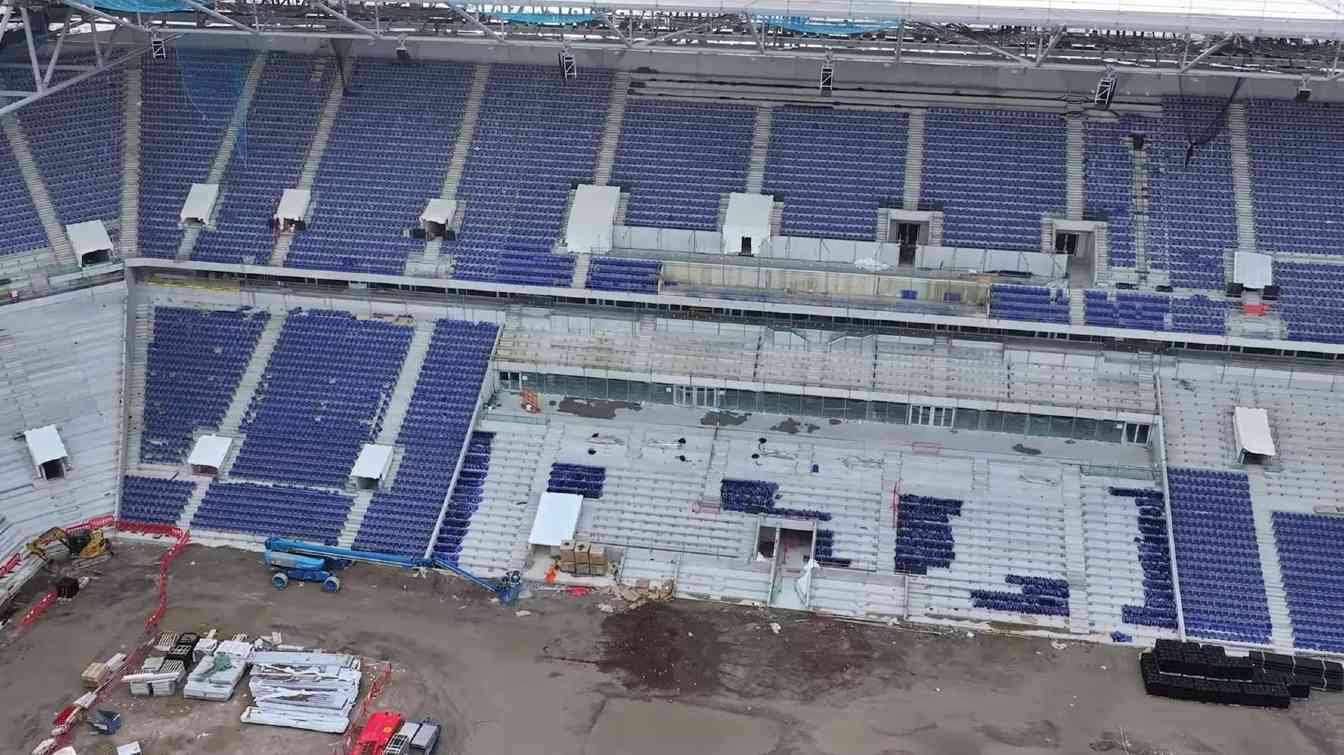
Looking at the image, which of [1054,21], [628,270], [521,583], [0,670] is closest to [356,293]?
[628,270]

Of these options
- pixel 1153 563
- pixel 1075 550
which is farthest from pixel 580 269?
pixel 1153 563

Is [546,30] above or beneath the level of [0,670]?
above

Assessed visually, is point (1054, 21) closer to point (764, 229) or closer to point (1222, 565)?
point (764, 229)

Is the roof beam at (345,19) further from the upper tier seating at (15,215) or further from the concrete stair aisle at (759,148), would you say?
the concrete stair aisle at (759,148)

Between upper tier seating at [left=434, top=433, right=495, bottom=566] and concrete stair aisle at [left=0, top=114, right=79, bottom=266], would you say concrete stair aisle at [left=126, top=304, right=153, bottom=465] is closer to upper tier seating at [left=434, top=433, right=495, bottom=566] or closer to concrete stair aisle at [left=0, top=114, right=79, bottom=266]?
concrete stair aisle at [left=0, top=114, right=79, bottom=266]

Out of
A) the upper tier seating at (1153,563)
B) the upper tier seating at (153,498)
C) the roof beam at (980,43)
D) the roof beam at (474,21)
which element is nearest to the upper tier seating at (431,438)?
the upper tier seating at (153,498)

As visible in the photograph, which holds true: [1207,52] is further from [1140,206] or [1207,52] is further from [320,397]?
[320,397]

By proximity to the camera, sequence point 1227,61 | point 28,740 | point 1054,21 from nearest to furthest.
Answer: point 28,740 < point 1054,21 < point 1227,61
